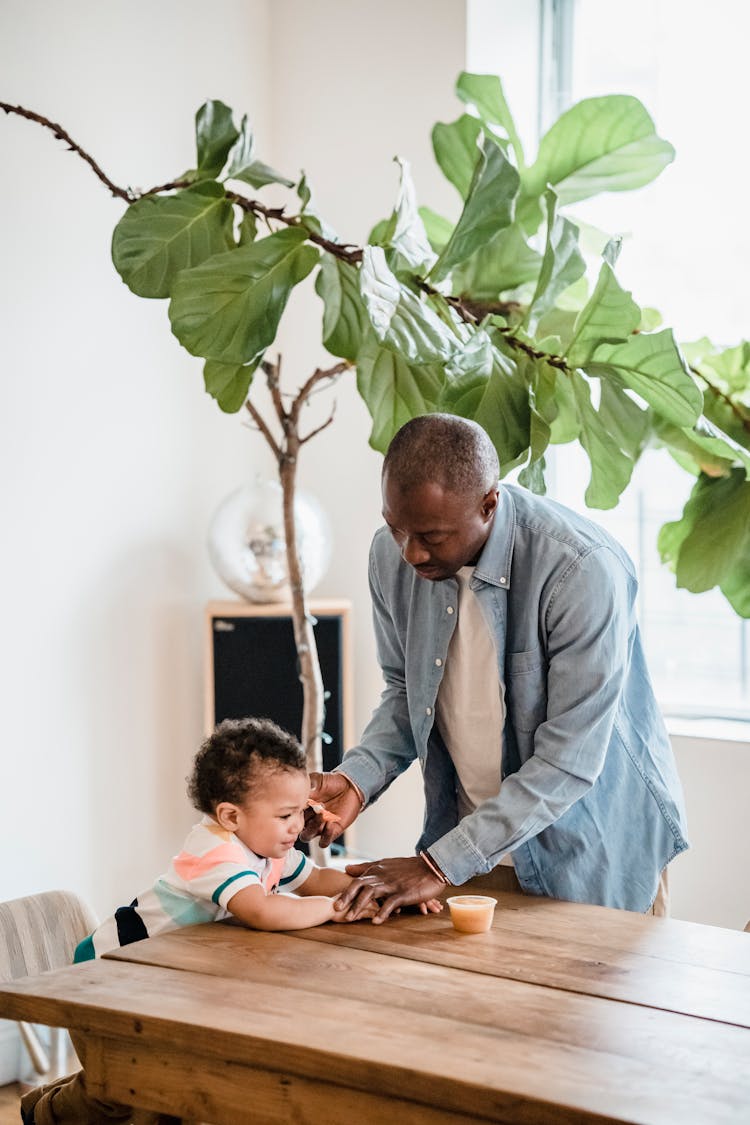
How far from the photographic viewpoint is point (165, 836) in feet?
12.6

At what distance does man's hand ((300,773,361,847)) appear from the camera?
83.0 inches

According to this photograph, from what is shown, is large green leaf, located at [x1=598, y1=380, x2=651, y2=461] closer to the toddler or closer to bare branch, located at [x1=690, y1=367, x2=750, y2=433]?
bare branch, located at [x1=690, y1=367, x2=750, y2=433]

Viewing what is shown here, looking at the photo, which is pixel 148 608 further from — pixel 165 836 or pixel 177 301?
pixel 177 301

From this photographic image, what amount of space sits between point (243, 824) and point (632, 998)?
68 cm

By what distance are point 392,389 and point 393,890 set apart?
0.85 metres

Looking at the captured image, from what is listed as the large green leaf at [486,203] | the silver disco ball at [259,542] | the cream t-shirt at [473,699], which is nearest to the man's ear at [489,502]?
the cream t-shirt at [473,699]

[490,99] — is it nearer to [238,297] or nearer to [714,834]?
[238,297]

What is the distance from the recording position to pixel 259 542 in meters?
3.59

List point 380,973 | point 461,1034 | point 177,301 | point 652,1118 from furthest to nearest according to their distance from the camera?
point 177,301 → point 380,973 → point 461,1034 → point 652,1118

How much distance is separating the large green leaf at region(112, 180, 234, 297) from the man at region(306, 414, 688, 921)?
0.60 m

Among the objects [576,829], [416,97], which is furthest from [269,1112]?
[416,97]

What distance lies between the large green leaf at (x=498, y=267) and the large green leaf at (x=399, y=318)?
0.48 metres

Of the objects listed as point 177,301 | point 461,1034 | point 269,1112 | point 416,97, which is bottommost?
point 269,1112

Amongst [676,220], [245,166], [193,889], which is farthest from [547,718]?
[676,220]
